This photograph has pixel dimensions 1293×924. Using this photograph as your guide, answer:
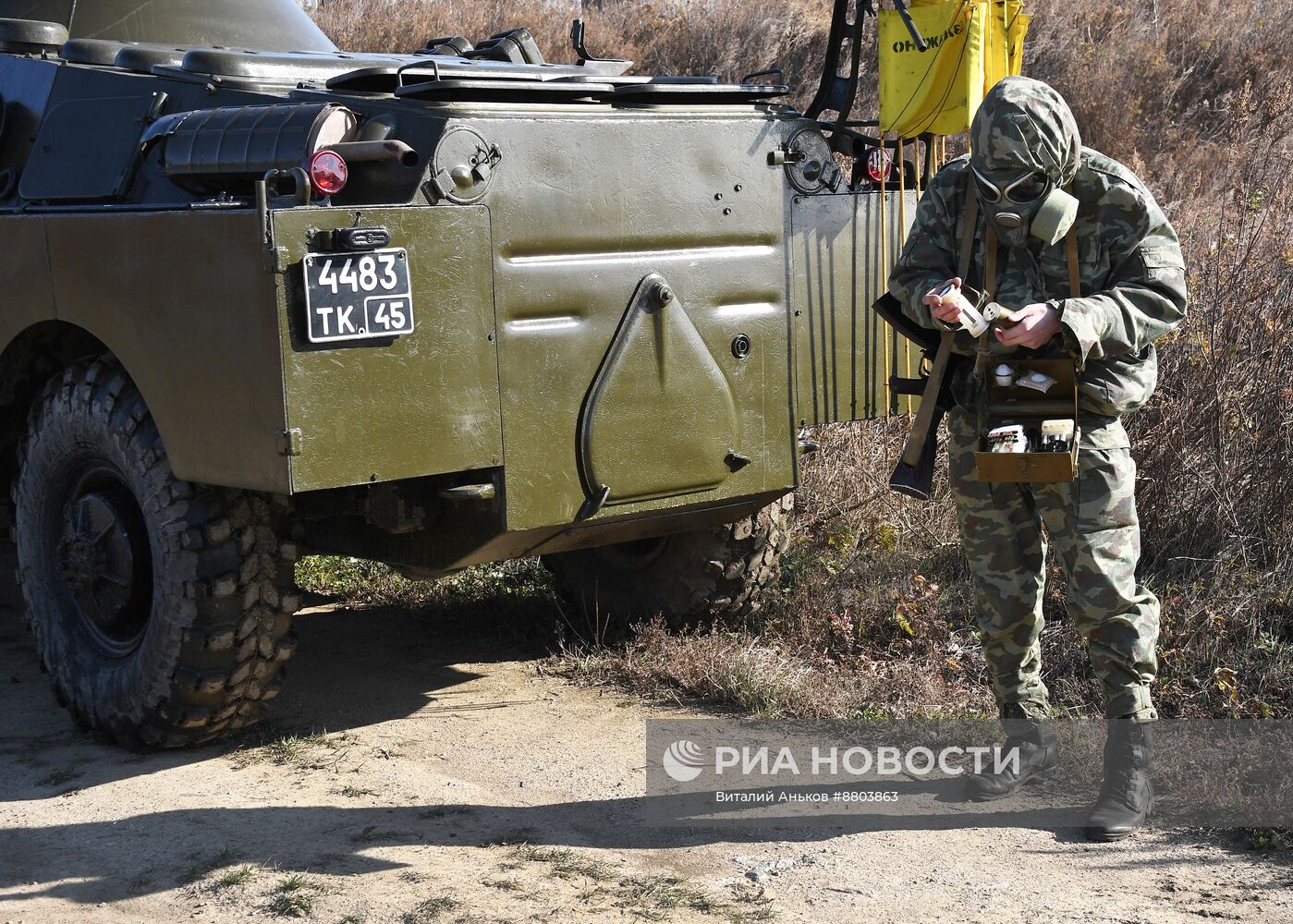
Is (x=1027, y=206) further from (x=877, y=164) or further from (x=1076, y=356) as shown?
(x=877, y=164)

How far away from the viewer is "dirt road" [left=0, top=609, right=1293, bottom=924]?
3.27 m

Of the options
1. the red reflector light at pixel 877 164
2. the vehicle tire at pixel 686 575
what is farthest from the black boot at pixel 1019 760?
the red reflector light at pixel 877 164

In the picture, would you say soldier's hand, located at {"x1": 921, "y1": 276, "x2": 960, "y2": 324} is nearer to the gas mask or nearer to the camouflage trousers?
the gas mask

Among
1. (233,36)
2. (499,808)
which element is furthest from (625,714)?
(233,36)

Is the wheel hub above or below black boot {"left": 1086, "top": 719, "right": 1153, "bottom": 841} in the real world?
above

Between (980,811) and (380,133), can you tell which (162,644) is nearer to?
(380,133)

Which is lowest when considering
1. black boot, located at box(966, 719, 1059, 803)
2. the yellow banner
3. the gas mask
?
black boot, located at box(966, 719, 1059, 803)

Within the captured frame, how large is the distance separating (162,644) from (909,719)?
81.3 inches

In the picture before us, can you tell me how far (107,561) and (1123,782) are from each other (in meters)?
2.76

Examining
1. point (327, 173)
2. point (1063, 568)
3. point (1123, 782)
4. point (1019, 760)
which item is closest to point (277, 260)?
point (327, 173)

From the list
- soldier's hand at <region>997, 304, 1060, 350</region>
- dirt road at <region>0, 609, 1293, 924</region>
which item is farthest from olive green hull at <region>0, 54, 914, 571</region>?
soldier's hand at <region>997, 304, 1060, 350</region>

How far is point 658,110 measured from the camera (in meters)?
4.26

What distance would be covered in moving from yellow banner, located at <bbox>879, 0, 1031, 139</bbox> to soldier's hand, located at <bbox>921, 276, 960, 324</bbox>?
4.94 feet

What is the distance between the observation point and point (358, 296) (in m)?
3.58
